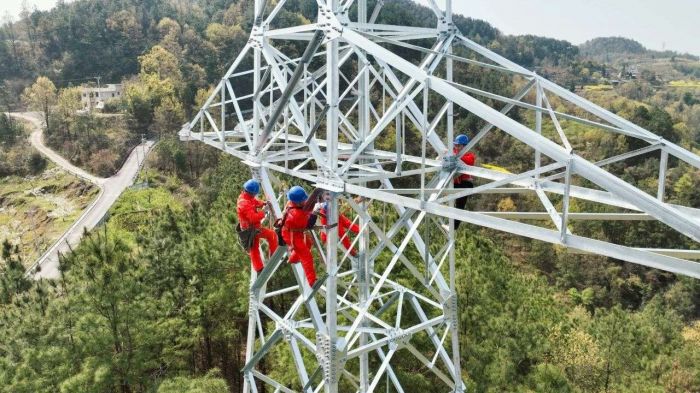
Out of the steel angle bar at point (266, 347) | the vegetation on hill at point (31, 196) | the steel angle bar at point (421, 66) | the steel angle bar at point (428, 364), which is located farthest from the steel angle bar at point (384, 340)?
the vegetation on hill at point (31, 196)

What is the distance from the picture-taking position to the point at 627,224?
1902 inches

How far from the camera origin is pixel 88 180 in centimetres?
5722

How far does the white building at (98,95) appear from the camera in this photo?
76.5 meters

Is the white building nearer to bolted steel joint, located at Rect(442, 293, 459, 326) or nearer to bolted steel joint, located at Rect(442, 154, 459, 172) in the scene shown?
bolted steel joint, located at Rect(442, 293, 459, 326)

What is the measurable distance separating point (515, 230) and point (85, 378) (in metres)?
14.1

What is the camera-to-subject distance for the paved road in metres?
41.3

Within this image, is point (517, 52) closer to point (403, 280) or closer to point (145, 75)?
point (145, 75)

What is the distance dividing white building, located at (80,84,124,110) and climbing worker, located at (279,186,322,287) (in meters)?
74.1

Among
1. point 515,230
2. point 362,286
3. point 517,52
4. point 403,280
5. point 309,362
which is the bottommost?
point 309,362

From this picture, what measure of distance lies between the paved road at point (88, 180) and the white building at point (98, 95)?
6378mm

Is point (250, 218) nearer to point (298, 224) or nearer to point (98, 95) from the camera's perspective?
point (298, 224)

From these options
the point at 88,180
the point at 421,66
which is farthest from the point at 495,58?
the point at 88,180

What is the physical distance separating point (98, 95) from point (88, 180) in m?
27.2

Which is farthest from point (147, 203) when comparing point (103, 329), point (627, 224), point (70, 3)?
point (70, 3)
